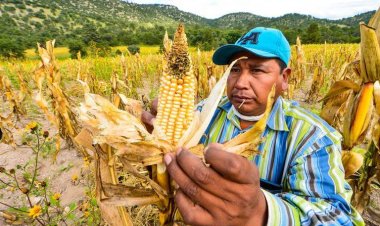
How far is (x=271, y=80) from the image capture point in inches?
60.3

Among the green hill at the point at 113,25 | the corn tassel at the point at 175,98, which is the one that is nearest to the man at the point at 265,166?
the corn tassel at the point at 175,98

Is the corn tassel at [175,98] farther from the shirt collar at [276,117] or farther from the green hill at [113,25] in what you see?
the green hill at [113,25]

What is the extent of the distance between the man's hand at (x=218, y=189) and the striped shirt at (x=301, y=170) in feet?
0.48

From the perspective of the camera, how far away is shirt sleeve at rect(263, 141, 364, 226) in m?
0.96

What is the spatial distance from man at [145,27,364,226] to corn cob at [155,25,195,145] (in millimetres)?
205

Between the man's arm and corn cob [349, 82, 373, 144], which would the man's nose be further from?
corn cob [349, 82, 373, 144]

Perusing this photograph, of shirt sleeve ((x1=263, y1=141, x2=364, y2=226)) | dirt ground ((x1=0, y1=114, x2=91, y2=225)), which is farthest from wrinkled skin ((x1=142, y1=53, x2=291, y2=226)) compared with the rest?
dirt ground ((x1=0, y1=114, x2=91, y2=225))

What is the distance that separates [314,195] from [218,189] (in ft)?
1.81

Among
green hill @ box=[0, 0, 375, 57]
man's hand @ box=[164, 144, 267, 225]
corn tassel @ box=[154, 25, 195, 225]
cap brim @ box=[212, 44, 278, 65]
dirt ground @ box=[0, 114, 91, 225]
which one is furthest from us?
green hill @ box=[0, 0, 375, 57]

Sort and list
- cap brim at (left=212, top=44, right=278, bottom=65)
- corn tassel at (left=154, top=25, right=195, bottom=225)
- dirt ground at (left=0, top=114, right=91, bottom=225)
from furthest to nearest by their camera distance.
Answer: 1. dirt ground at (left=0, top=114, right=91, bottom=225)
2. cap brim at (left=212, top=44, right=278, bottom=65)
3. corn tassel at (left=154, top=25, right=195, bottom=225)

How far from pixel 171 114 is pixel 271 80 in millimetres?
664

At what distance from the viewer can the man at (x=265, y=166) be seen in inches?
30.7

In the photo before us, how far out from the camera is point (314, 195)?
1110 mm

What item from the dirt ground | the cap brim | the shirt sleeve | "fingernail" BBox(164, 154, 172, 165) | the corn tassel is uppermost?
the cap brim
